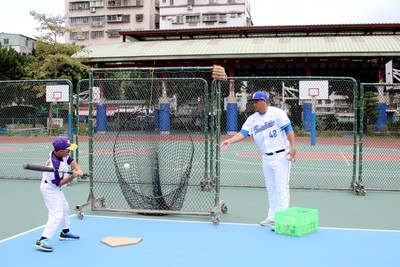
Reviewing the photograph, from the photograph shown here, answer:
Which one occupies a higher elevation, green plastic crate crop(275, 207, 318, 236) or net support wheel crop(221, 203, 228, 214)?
green plastic crate crop(275, 207, 318, 236)

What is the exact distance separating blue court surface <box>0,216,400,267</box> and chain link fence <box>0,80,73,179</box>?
530 cm

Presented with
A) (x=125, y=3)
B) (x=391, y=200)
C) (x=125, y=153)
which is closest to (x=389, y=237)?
(x=391, y=200)

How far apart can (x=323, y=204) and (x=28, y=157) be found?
12.5 meters

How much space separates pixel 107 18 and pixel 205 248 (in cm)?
7678

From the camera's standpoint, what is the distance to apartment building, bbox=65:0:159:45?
77.6 m

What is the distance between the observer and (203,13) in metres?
75.6

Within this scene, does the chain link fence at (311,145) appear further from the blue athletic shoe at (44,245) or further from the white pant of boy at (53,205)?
the blue athletic shoe at (44,245)

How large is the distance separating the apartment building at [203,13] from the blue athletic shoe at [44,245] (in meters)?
69.8

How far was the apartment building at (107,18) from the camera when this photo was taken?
255 feet

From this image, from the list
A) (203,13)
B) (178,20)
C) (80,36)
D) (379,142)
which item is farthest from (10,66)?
(203,13)

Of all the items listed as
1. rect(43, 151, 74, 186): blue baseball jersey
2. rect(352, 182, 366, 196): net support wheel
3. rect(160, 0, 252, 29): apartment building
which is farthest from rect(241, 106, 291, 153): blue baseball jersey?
rect(160, 0, 252, 29): apartment building

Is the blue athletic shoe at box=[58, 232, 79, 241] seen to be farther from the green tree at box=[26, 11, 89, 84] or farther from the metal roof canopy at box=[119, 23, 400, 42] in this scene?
the metal roof canopy at box=[119, 23, 400, 42]

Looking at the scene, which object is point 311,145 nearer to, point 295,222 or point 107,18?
point 295,222

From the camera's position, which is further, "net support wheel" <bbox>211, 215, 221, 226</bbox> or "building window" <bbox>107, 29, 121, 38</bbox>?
"building window" <bbox>107, 29, 121, 38</bbox>
